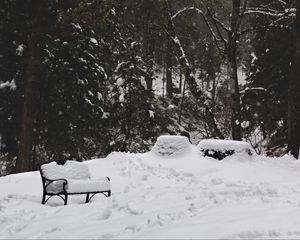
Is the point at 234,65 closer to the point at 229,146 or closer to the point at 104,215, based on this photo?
the point at 229,146

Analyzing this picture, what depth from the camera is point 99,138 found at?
66.6 feet

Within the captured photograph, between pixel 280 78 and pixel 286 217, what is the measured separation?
58.5 ft

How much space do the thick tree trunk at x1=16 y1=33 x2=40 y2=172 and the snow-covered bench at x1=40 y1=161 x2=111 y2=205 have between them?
636 cm

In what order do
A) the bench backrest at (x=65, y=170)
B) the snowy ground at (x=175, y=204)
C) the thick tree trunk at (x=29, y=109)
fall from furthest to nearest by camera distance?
the thick tree trunk at (x=29, y=109), the bench backrest at (x=65, y=170), the snowy ground at (x=175, y=204)

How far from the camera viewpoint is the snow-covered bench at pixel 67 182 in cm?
1025

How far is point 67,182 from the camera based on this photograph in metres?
10.2

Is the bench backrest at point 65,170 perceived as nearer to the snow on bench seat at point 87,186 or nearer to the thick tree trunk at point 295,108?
the snow on bench seat at point 87,186

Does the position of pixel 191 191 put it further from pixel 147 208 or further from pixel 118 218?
pixel 118 218

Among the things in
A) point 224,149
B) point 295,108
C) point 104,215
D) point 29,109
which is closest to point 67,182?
point 104,215

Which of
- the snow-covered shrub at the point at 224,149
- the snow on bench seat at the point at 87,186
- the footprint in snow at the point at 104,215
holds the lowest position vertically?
the footprint in snow at the point at 104,215

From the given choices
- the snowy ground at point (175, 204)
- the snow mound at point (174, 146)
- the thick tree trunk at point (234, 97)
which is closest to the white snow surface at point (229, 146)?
the snowy ground at point (175, 204)

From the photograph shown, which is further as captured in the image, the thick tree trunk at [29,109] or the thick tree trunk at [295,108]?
the thick tree trunk at [29,109]

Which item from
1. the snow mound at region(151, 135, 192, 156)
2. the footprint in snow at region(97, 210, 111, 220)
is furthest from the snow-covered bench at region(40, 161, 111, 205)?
the snow mound at region(151, 135, 192, 156)

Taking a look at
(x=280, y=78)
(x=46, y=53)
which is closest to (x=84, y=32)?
(x=46, y=53)
